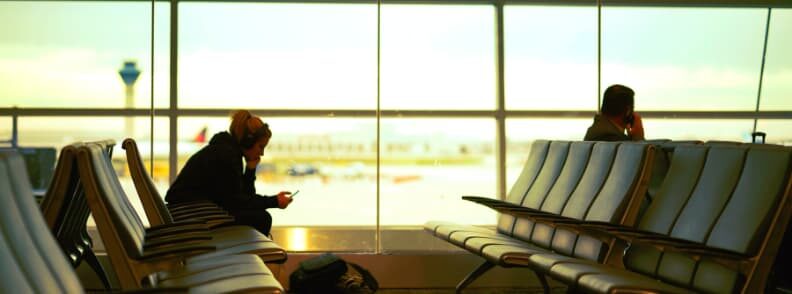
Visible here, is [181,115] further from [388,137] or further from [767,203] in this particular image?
[767,203]

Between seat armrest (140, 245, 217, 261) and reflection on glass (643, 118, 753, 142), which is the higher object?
reflection on glass (643, 118, 753, 142)

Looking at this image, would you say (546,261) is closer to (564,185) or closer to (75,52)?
(564,185)

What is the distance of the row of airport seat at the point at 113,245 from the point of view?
2.17 metres

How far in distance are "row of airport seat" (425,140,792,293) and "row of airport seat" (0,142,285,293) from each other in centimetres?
113

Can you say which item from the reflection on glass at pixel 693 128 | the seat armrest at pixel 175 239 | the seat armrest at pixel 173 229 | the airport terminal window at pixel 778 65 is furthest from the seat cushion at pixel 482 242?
the airport terminal window at pixel 778 65

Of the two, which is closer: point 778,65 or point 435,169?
point 435,169

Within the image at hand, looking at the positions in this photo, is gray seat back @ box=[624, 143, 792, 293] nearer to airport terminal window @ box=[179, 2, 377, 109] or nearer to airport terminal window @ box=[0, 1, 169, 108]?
airport terminal window @ box=[179, 2, 377, 109]

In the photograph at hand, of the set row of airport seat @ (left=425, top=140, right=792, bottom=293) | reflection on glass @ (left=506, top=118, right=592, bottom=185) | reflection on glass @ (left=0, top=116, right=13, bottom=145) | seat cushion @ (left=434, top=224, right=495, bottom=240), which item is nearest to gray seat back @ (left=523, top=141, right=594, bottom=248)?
row of airport seat @ (left=425, top=140, right=792, bottom=293)

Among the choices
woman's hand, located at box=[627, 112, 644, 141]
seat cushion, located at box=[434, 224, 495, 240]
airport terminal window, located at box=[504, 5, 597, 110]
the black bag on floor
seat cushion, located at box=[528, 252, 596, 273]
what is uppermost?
airport terminal window, located at box=[504, 5, 597, 110]

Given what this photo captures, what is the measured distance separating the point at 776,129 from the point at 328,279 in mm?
3509

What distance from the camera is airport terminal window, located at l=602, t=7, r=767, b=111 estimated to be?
24.6 feet

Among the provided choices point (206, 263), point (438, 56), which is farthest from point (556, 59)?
point (206, 263)

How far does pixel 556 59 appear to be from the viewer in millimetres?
7492

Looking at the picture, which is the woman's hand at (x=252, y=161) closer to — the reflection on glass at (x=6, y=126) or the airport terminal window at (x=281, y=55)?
the airport terminal window at (x=281, y=55)
